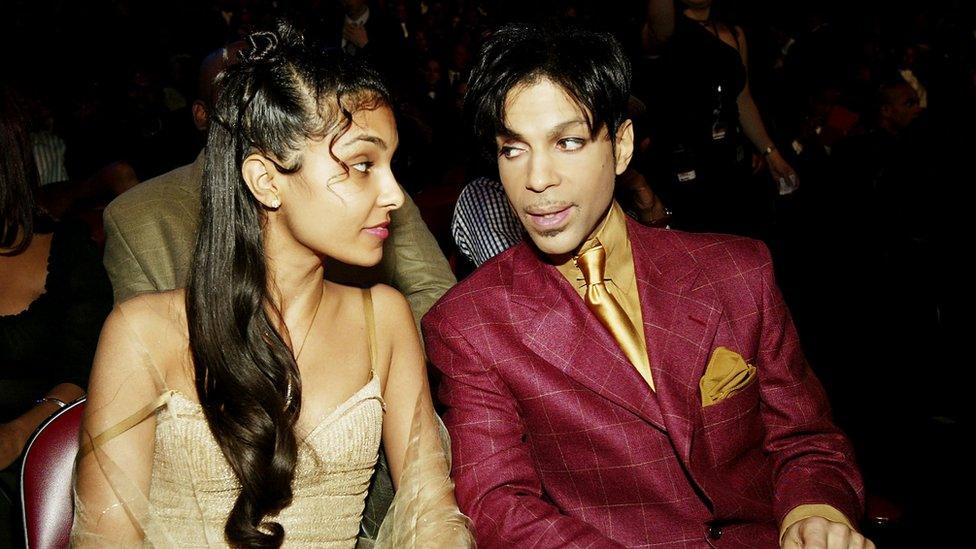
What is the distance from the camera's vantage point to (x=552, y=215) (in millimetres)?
1673

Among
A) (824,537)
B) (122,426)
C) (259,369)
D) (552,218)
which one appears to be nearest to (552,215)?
(552,218)

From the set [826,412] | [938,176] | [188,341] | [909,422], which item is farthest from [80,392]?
[938,176]

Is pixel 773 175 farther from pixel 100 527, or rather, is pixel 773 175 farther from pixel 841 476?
pixel 100 527

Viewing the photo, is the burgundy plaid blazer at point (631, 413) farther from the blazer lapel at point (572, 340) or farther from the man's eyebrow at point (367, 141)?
the man's eyebrow at point (367, 141)

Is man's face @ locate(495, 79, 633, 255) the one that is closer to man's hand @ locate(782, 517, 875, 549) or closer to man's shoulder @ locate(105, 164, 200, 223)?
man's hand @ locate(782, 517, 875, 549)

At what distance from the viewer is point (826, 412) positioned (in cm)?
175

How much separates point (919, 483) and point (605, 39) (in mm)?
2576

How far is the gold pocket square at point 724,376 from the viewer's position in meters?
1.66

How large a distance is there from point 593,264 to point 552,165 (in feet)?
0.75

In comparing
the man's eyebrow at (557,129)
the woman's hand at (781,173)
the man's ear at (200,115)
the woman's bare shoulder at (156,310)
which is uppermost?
the man's eyebrow at (557,129)

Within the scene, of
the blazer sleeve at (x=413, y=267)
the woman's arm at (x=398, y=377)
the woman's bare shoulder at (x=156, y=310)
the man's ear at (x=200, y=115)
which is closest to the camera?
the woman's bare shoulder at (x=156, y=310)

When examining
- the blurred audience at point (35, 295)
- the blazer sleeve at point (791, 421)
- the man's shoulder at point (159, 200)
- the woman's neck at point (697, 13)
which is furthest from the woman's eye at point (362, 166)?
the woman's neck at point (697, 13)

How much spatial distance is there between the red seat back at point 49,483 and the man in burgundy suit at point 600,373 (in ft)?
2.41

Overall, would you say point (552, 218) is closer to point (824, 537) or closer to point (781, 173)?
point (824, 537)
